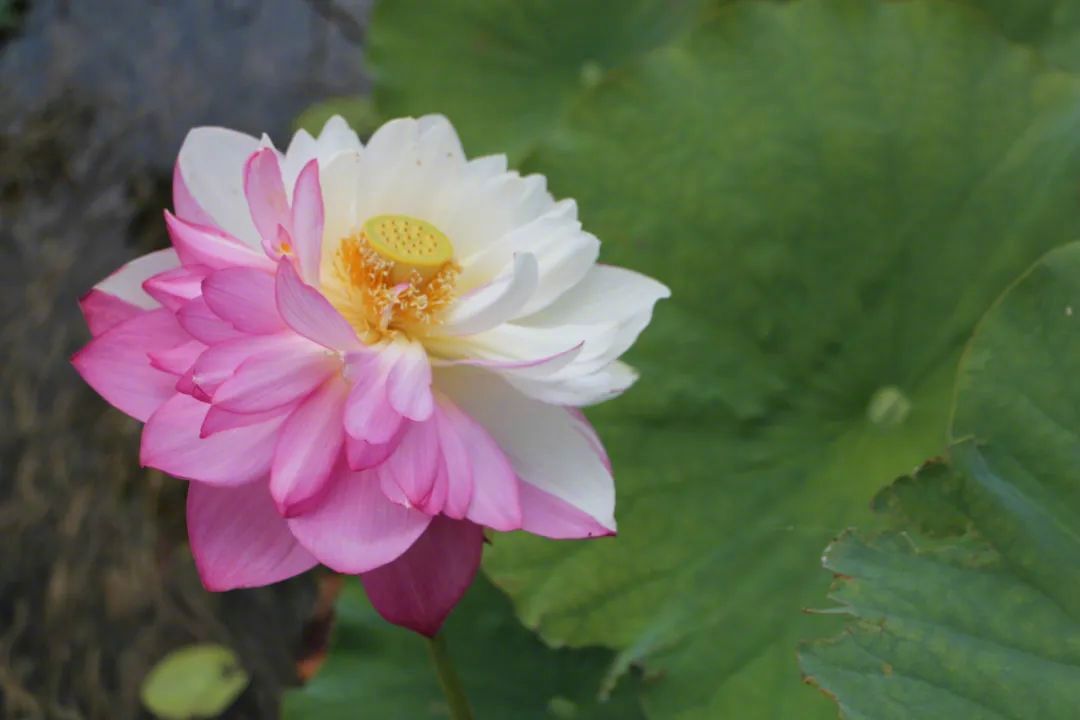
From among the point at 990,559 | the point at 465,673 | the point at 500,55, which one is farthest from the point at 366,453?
the point at 500,55

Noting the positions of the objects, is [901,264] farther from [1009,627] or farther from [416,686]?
[416,686]

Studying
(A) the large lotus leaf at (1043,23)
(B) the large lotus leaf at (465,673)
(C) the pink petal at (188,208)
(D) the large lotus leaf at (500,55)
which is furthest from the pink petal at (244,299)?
(A) the large lotus leaf at (1043,23)

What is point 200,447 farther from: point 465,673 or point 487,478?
point 465,673

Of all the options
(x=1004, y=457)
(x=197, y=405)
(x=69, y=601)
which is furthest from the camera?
(x=69, y=601)

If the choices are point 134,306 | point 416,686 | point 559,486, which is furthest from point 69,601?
point 559,486

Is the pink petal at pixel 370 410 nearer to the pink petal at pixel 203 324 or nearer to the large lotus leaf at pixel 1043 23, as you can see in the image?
the pink petal at pixel 203 324

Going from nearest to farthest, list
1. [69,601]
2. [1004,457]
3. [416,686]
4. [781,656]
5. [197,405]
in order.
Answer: [197,405] → [1004,457] → [781,656] → [416,686] → [69,601]
